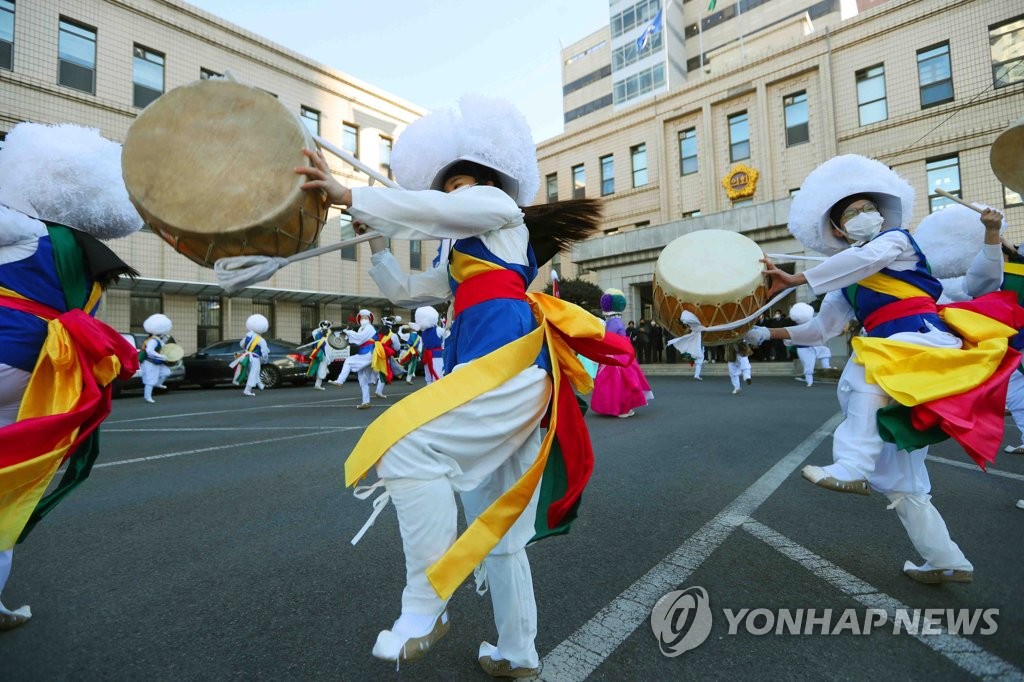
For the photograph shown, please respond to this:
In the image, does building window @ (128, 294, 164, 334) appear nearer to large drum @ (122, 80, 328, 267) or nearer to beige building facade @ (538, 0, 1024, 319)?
beige building facade @ (538, 0, 1024, 319)

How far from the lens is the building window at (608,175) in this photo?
30.8 m

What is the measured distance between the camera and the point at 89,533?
3320mm

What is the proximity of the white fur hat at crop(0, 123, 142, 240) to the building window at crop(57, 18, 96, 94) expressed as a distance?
22861mm

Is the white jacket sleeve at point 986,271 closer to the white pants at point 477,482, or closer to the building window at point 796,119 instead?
the white pants at point 477,482

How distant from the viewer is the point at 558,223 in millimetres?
2324

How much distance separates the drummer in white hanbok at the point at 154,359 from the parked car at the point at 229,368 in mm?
2720

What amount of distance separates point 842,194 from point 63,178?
3836 mm

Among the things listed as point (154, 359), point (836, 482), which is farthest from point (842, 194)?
point (154, 359)

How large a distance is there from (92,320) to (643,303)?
2555cm

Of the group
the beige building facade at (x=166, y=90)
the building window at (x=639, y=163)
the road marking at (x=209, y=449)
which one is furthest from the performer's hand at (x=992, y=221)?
the building window at (x=639, y=163)

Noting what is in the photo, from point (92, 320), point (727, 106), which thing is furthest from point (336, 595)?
point (727, 106)

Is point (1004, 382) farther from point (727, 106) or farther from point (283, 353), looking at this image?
point (727, 106)

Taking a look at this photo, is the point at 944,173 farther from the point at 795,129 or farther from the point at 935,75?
the point at 795,129

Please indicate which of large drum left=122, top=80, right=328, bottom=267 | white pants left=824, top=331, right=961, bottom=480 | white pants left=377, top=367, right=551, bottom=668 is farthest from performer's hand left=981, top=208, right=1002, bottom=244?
large drum left=122, top=80, right=328, bottom=267
